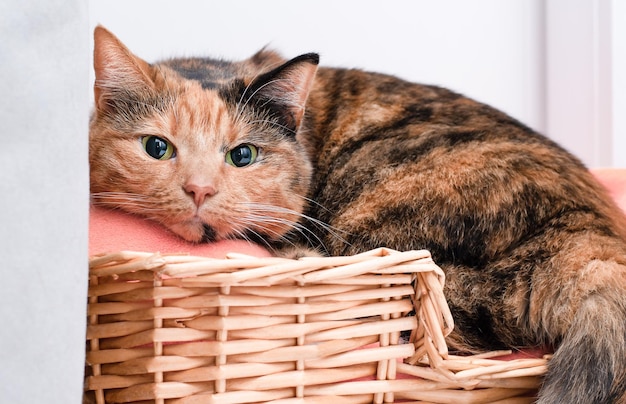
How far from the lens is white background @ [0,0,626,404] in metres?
0.77

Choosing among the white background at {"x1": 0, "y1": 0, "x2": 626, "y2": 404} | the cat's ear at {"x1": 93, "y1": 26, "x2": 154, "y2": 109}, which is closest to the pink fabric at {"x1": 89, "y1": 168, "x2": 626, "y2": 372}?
the cat's ear at {"x1": 93, "y1": 26, "x2": 154, "y2": 109}

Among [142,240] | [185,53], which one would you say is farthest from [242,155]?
[185,53]

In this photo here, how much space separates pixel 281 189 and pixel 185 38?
107 centimetres

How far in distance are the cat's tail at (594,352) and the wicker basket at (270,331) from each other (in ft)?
0.20

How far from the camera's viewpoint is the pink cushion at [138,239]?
1.23 meters

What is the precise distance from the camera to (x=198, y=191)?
4.24 feet

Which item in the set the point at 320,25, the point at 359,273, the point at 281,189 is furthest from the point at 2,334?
the point at 320,25

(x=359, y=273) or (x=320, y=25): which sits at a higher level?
(x=320, y=25)

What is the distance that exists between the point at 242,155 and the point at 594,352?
80 cm

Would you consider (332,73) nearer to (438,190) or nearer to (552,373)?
(438,190)

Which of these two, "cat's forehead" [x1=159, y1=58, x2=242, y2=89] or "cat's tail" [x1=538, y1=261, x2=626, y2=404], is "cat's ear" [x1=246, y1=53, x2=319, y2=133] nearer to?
"cat's forehead" [x1=159, y1=58, x2=242, y2=89]

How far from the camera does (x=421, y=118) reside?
1694 mm

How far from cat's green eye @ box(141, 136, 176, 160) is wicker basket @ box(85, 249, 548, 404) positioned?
0.45 m

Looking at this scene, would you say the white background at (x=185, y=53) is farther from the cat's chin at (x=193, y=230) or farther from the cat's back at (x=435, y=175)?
the cat's back at (x=435, y=175)
